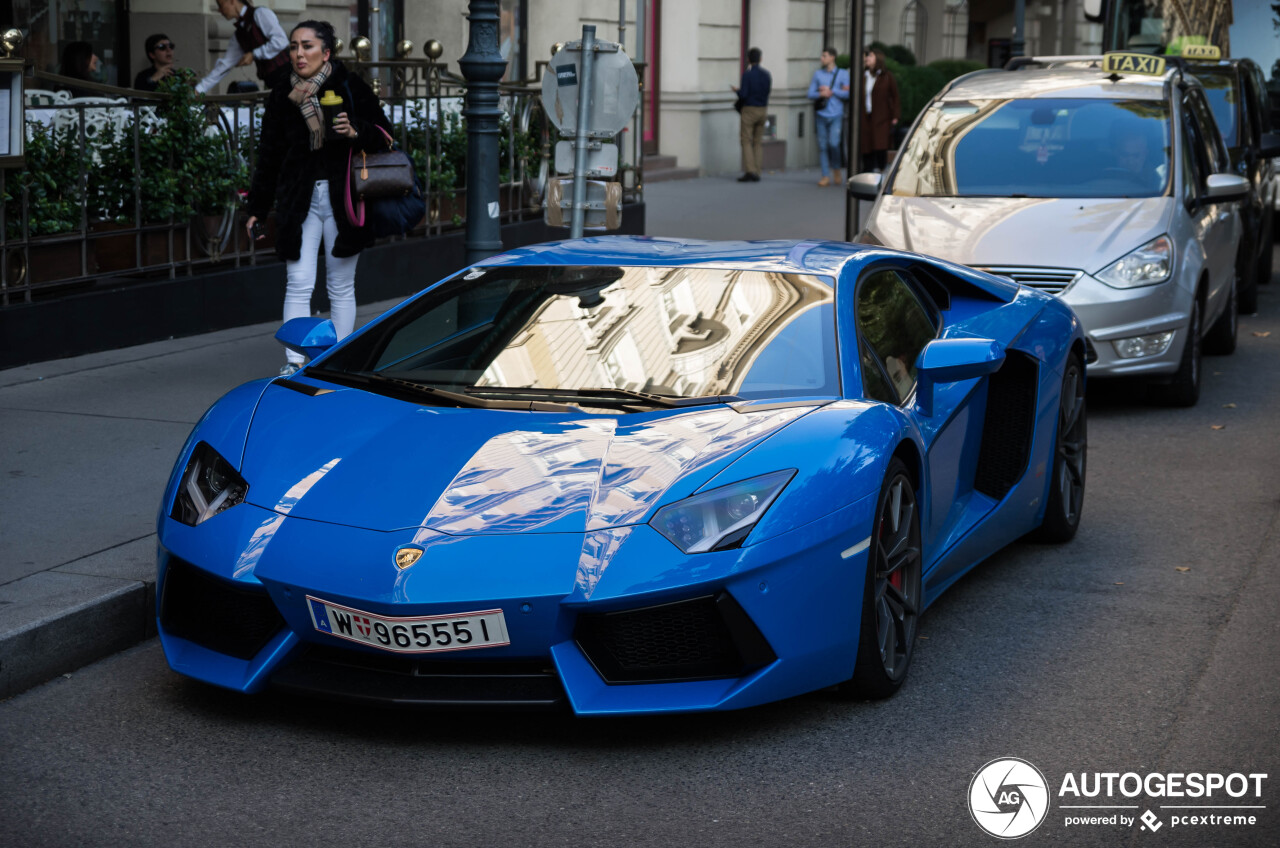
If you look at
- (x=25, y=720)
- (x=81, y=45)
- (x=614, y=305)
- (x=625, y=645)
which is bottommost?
(x=25, y=720)

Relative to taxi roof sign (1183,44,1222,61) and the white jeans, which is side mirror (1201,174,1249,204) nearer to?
the white jeans

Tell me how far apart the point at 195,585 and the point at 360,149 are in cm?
440

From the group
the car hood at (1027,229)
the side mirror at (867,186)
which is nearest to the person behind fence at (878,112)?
the side mirror at (867,186)

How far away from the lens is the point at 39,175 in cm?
952

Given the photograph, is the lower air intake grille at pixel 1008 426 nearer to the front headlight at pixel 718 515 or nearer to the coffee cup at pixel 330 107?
the front headlight at pixel 718 515

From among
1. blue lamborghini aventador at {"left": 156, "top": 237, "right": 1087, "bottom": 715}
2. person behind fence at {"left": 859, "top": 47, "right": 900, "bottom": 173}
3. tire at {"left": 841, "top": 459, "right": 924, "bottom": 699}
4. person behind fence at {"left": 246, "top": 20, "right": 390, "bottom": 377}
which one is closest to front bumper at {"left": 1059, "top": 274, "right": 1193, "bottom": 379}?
blue lamborghini aventador at {"left": 156, "top": 237, "right": 1087, "bottom": 715}

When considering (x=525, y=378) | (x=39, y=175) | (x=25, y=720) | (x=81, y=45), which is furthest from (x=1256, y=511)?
(x=81, y=45)

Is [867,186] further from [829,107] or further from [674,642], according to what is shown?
[829,107]

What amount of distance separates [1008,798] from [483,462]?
5.14 ft

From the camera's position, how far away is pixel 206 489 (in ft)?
15.1

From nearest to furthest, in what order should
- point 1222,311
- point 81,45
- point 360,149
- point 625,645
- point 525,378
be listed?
point 625,645 → point 525,378 → point 360,149 → point 1222,311 → point 81,45

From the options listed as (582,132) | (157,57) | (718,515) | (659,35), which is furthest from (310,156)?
(659,35)

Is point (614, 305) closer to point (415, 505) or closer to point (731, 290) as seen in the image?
point (731, 290)

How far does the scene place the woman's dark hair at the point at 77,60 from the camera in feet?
48.4
